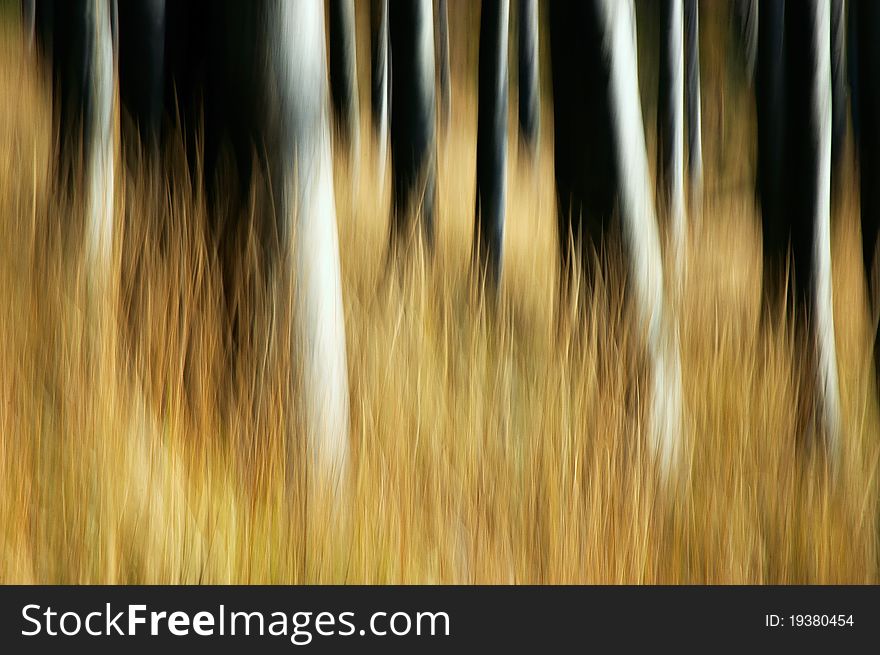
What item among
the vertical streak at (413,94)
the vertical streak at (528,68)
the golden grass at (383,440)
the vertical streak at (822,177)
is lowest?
the golden grass at (383,440)

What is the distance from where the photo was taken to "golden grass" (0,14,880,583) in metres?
0.87

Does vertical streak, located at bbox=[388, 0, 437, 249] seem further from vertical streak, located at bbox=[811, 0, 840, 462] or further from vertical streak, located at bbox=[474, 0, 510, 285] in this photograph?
vertical streak, located at bbox=[811, 0, 840, 462]

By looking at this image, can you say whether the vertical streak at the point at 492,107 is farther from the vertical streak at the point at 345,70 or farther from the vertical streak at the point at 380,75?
the vertical streak at the point at 380,75

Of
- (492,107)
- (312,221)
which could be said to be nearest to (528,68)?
(492,107)

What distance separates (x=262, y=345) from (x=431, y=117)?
1712 millimetres

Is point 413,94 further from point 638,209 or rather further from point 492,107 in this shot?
point 638,209

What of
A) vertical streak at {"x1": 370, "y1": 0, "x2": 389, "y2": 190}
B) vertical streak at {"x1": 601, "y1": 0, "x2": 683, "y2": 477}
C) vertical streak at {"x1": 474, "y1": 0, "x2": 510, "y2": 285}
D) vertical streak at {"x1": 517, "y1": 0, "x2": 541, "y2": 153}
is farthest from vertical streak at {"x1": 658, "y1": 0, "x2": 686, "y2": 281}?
vertical streak at {"x1": 370, "y1": 0, "x2": 389, "y2": 190}

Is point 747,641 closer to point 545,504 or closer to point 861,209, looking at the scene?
point 545,504

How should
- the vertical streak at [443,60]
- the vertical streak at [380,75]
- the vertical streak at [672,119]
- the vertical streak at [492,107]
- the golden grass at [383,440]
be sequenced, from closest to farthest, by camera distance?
the golden grass at [383,440]
the vertical streak at [672,119]
the vertical streak at [492,107]
the vertical streak at [380,75]
the vertical streak at [443,60]

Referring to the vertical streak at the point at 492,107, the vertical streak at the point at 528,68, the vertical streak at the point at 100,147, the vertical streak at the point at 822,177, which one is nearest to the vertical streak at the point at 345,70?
the vertical streak at the point at 492,107

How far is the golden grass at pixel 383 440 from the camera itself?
0.87 m

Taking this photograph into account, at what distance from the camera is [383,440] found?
96 centimetres

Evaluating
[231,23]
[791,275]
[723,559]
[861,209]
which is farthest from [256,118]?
[861,209]

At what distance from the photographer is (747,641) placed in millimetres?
893
